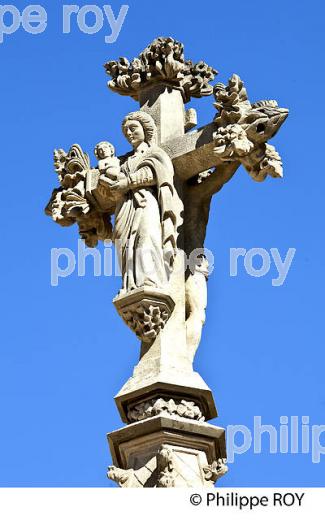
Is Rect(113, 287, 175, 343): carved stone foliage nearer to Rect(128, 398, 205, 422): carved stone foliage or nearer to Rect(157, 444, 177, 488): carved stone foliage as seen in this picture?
Rect(128, 398, 205, 422): carved stone foliage

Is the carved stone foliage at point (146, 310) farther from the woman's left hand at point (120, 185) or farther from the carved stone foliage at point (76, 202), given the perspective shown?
the carved stone foliage at point (76, 202)

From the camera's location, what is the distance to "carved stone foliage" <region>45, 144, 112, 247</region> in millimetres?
16875

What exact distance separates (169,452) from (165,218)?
86.0 inches

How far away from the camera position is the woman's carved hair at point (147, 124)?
663 inches

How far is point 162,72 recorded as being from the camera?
56.1ft

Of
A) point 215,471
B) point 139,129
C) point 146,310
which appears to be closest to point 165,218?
point 146,310

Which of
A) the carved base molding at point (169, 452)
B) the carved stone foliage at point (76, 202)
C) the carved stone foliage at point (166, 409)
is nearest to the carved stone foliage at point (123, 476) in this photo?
the carved base molding at point (169, 452)

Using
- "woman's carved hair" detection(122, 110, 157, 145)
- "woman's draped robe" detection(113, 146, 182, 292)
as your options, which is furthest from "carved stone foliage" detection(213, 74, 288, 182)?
"woman's carved hair" detection(122, 110, 157, 145)

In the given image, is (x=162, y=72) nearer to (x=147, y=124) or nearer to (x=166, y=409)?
(x=147, y=124)

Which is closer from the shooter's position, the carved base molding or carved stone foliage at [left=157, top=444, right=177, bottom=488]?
carved stone foliage at [left=157, top=444, right=177, bottom=488]

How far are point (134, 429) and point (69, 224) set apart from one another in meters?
2.47

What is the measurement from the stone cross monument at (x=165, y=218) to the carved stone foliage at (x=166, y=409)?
1 centimetres

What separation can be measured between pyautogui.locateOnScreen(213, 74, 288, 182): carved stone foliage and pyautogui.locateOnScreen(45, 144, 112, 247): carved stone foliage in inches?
54.4
